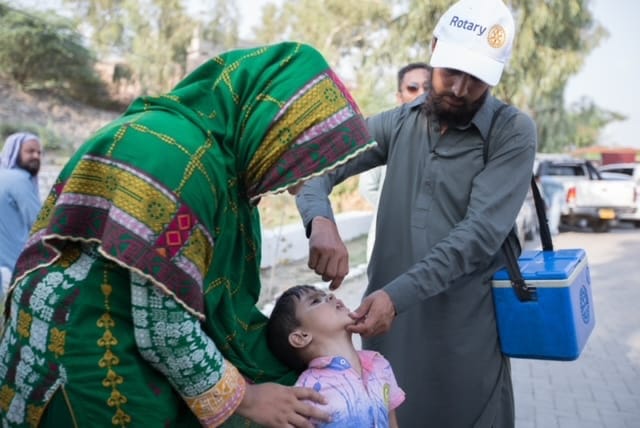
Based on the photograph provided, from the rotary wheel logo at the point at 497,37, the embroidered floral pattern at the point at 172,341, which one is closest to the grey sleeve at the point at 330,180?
the rotary wheel logo at the point at 497,37

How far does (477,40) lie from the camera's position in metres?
2.28

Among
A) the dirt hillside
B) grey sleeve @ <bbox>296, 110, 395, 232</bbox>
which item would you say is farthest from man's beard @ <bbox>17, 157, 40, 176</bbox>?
the dirt hillside

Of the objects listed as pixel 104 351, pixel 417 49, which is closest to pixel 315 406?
pixel 104 351

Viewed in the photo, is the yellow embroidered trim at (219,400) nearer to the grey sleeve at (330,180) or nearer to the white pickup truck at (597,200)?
the grey sleeve at (330,180)

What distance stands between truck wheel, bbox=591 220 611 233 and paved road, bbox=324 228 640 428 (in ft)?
24.1

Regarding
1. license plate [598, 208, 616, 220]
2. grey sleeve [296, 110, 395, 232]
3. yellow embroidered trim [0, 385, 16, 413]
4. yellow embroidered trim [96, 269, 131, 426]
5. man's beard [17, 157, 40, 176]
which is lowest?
license plate [598, 208, 616, 220]

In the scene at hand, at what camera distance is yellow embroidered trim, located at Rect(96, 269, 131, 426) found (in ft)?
4.62

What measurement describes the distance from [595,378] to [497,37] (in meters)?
4.37

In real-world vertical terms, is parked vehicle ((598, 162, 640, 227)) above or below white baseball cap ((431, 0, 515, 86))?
below

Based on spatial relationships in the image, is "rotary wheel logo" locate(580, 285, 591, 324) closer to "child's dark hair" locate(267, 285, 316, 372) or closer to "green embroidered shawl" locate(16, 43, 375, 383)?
"child's dark hair" locate(267, 285, 316, 372)

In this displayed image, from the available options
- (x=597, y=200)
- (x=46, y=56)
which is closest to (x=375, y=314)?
(x=597, y=200)

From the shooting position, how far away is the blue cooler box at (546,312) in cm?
227

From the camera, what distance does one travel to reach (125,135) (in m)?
1.39

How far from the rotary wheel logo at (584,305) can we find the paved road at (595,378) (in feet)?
8.20
